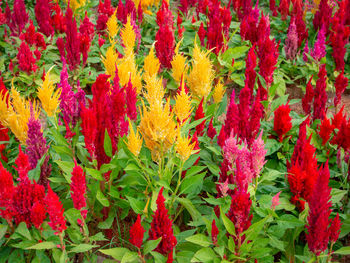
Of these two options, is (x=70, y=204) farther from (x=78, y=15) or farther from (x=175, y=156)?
(x=78, y=15)

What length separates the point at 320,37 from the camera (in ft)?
14.1

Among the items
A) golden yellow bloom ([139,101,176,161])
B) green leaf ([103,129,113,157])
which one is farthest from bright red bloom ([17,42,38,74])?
golden yellow bloom ([139,101,176,161])

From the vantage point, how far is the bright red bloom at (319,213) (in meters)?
1.87

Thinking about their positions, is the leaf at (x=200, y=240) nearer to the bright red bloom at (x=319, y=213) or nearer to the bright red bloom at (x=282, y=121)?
the bright red bloom at (x=319, y=213)

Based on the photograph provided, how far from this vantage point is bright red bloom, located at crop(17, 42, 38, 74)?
3967 mm

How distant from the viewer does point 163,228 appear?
2043 millimetres

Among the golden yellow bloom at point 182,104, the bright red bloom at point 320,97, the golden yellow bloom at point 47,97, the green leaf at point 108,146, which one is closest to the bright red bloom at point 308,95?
the bright red bloom at point 320,97

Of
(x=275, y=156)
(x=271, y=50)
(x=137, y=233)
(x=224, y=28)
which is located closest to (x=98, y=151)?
(x=137, y=233)

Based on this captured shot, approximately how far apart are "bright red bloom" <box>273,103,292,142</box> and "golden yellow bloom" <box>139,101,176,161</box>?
3.52 feet

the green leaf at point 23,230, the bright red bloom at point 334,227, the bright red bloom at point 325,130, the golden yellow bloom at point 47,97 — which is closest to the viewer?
the bright red bloom at point 334,227

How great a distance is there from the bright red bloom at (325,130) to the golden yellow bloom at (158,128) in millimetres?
1398

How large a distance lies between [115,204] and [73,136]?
611 millimetres

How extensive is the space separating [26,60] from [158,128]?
99.3 inches

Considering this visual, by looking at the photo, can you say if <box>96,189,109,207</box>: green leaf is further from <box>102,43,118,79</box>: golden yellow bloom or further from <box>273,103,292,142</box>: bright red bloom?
<box>273,103,292,142</box>: bright red bloom
